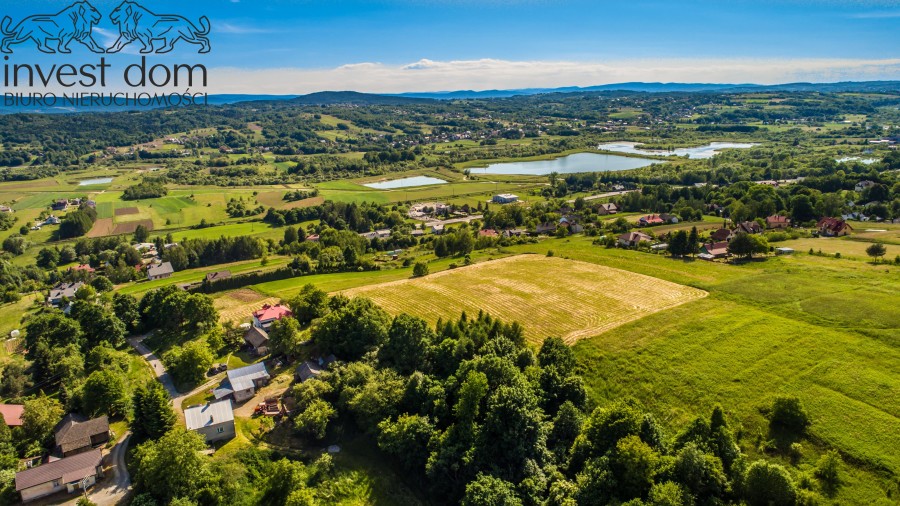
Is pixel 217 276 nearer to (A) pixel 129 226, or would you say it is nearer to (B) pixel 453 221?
(A) pixel 129 226

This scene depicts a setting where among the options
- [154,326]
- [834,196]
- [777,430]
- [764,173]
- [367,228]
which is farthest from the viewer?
[764,173]

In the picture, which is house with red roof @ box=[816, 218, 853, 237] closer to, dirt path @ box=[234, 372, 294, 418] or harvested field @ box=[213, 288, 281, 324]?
dirt path @ box=[234, 372, 294, 418]

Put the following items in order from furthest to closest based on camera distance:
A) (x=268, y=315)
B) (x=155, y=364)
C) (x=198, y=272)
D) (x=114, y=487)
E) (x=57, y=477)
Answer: (x=198, y=272) < (x=268, y=315) < (x=155, y=364) < (x=114, y=487) < (x=57, y=477)

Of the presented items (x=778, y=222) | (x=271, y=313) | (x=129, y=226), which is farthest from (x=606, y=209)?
(x=129, y=226)

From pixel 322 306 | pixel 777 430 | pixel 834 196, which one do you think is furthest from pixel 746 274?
pixel 834 196

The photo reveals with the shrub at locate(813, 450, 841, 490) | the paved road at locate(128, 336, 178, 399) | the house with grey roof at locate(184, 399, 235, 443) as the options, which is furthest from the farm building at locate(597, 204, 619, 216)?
the house with grey roof at locate(184, 399, 235, 443)

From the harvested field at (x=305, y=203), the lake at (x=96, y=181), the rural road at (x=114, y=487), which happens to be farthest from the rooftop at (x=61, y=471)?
the lake at (x=96, y=181)

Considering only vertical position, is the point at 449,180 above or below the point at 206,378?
above

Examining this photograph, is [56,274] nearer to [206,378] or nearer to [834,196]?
[206,378]
